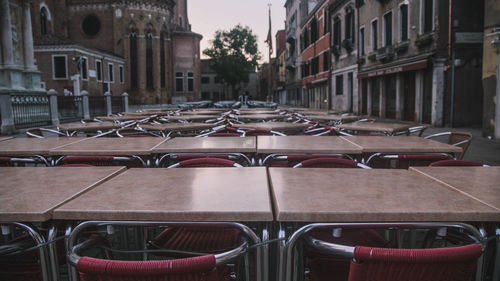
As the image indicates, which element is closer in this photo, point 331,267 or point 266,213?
point 266,213

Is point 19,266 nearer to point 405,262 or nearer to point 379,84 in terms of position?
point 405,262

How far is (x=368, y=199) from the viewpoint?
6.05ft

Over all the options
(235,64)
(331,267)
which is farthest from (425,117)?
(235,64)

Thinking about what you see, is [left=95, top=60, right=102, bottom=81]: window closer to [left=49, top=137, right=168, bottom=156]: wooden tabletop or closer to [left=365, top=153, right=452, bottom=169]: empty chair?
[left=49, top=137, right=168, bottom=156]: wooden tabletop

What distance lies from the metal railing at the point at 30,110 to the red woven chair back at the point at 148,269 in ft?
52.3

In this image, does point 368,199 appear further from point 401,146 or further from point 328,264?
point 401,146

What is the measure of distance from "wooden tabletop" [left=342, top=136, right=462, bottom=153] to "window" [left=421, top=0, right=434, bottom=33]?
12386mm

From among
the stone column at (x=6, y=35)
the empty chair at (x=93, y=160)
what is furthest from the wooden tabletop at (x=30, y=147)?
the stone column at (x=6, y=35)

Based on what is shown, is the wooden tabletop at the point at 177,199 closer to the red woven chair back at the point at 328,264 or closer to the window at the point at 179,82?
the red woven chair back at the point at 328,264

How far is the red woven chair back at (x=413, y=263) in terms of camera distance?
1324 millimetres

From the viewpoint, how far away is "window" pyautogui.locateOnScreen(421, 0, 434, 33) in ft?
48.1

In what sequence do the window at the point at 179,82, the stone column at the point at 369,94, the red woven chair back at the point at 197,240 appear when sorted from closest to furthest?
the red woven chair back at the point at 197,240 → the stone column at the point at 369,94 → the window at the point at 179,82

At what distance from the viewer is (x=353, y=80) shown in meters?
23.1

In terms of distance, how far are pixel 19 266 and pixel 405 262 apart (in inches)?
73.3
